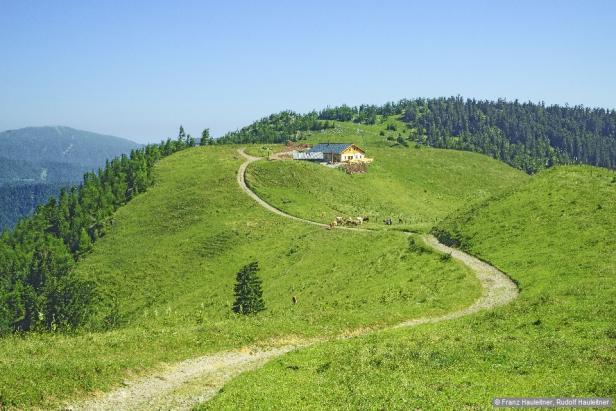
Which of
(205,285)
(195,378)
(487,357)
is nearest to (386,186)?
(205,285)

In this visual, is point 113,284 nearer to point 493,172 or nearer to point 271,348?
point 271,348

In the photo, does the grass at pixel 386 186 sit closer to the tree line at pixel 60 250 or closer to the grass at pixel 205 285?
the grass at pixel 205 285

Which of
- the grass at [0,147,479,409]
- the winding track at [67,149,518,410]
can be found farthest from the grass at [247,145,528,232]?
the winding track at [67,149,518,410]

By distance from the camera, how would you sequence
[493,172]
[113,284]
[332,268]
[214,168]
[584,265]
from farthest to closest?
[493,172], [214,168], [113,284], [332,268], [584,265]

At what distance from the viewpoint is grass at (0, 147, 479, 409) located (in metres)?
26.0

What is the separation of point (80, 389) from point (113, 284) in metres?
65.9

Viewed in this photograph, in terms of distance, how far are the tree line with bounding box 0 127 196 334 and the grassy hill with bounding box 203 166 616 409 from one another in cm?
5136

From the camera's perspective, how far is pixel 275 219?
303 feet

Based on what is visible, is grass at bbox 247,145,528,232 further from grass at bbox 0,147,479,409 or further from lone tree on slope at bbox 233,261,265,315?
lone tree on slope at bbox 233,261,265,315

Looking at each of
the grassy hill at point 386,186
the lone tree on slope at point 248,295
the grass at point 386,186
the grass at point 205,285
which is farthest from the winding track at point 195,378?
the grassy hill at point 386,186

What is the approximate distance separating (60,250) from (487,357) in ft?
322

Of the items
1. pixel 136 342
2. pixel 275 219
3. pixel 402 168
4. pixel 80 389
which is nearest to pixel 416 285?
pixel 136 342

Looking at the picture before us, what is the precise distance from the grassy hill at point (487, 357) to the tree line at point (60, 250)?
51.4 m

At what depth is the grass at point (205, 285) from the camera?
85.5ft
